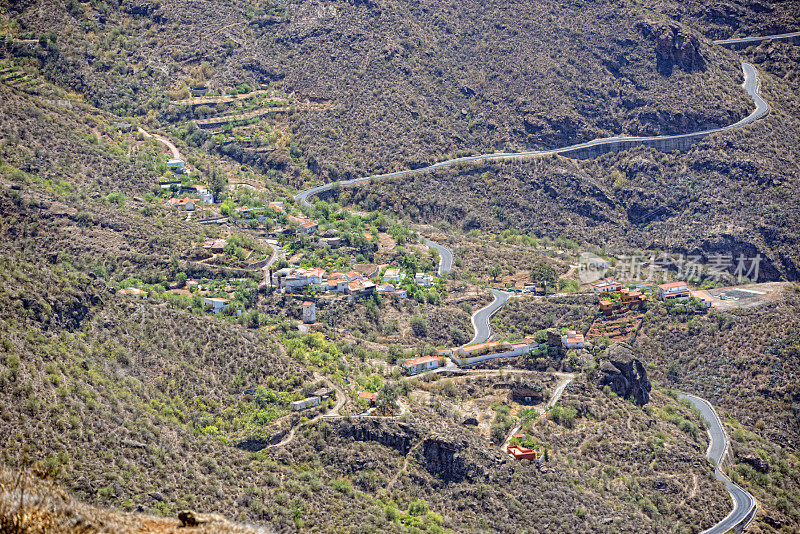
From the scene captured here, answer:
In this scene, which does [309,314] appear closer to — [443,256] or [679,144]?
[443,256]

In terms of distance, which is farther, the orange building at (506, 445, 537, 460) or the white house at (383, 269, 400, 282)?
the white house at (383, 269, 400, 282)

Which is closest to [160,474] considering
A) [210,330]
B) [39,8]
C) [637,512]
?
[210,330]

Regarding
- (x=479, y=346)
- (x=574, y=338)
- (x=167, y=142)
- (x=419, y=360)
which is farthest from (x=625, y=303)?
(x=167, y=142)

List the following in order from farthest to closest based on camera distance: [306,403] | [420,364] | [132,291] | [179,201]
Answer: [179,201]
[132,291]
[420,364]
[306,403]

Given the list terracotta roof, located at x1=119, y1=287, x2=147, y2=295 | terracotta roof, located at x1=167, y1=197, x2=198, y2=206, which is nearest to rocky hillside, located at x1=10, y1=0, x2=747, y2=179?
terracotta roof, located at x1=167, y1=197, x2=198, y2=206

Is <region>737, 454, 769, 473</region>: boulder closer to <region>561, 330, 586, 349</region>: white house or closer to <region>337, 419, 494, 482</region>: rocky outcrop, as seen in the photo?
<region>561, 330, 586, 349</region>: white house

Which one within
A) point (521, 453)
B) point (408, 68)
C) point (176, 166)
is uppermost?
point (408, 68)


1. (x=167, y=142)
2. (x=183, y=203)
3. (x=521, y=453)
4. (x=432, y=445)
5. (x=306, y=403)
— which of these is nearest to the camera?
(x=432, y=445)
